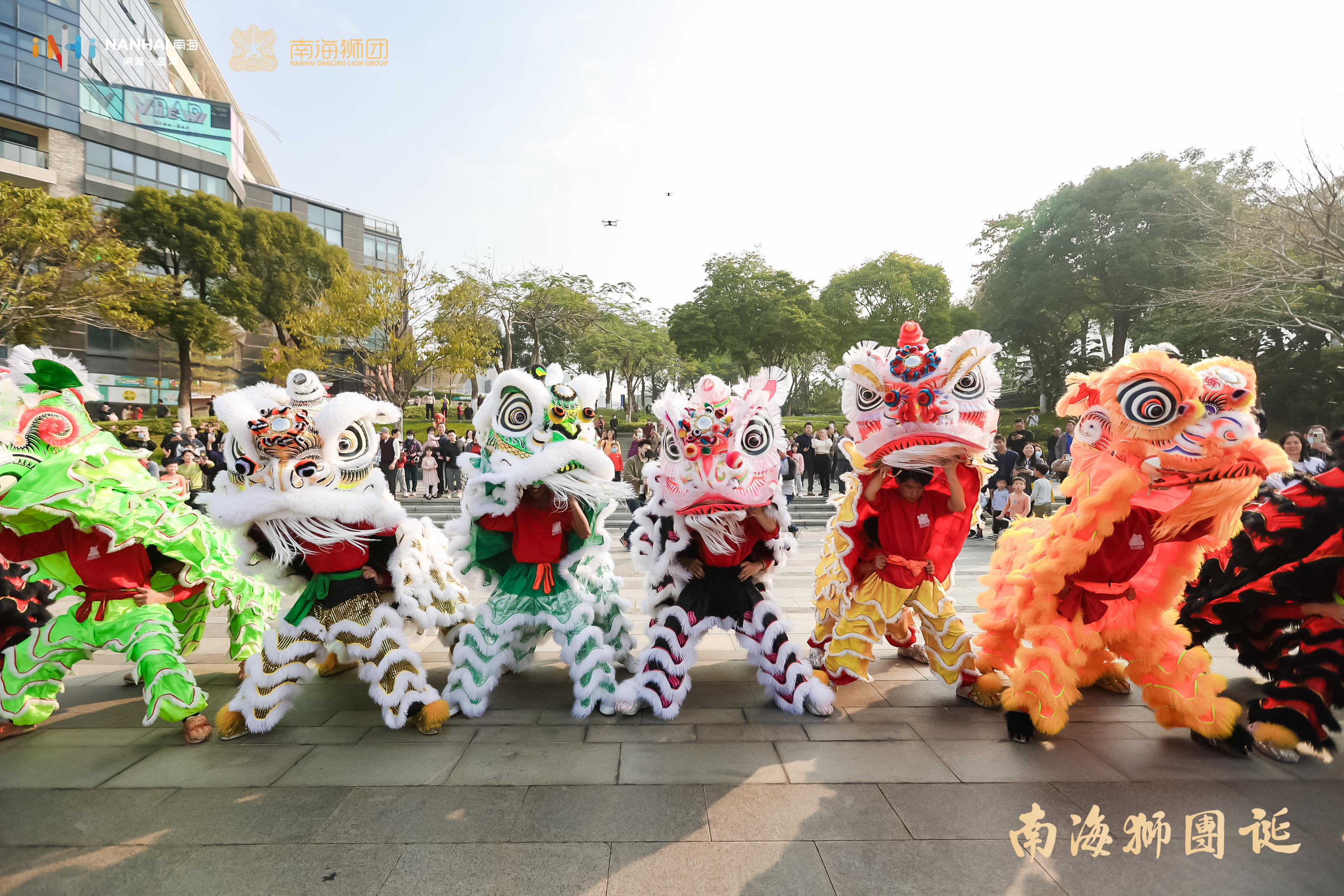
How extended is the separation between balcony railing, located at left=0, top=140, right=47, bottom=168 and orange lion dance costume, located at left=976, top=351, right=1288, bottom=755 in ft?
111

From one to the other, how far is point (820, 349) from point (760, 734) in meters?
25.8

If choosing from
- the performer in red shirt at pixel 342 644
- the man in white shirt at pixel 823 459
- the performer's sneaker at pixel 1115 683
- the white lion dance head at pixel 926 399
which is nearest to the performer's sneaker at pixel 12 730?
the performer in red shirt at pixel 342 644

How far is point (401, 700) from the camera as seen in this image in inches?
134

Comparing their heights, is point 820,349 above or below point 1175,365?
above

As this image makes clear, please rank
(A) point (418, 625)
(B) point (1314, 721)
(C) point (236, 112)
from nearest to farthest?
(B) point (1314, 721) → (A) point (418, 625) → (C) point (236, 112)

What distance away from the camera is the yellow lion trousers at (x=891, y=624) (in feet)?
12.3

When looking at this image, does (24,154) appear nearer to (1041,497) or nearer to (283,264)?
(283,264)

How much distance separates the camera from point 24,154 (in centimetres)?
2300

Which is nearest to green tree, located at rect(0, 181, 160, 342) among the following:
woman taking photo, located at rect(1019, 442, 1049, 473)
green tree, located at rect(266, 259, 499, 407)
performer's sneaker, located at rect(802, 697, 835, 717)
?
green tree, located at rect(266, 259, 499, 407)

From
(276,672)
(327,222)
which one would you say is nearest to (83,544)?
(276,672)

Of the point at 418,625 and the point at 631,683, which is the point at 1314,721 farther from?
the point at 418,625

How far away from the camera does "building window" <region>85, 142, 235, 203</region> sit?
82.2ft

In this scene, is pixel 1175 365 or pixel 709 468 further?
pixel 709 468

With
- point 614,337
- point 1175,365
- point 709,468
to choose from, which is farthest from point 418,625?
point 614,337
